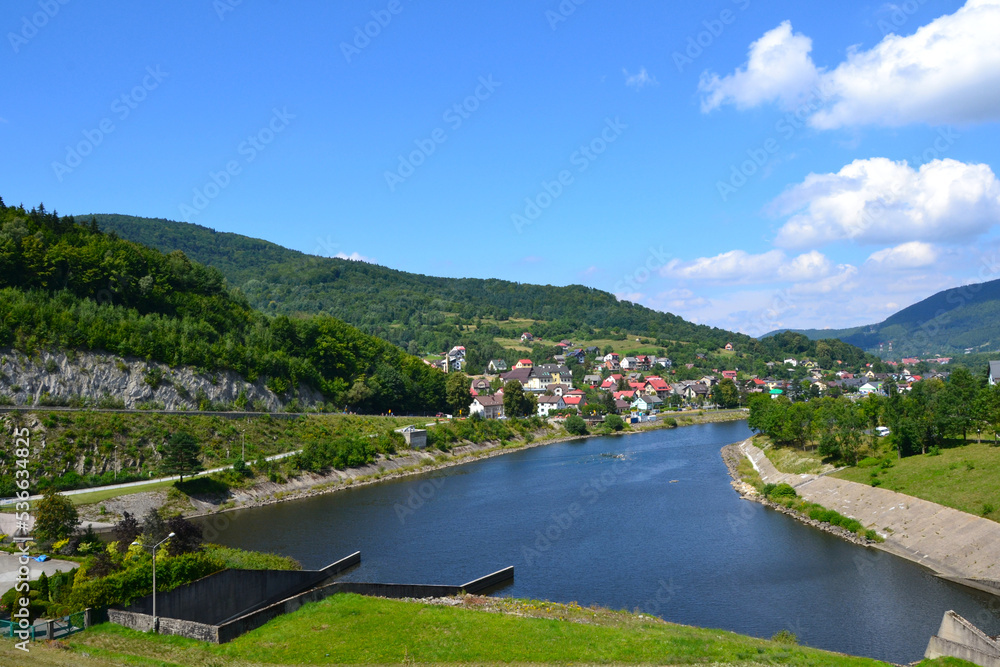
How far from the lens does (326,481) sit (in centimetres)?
5297

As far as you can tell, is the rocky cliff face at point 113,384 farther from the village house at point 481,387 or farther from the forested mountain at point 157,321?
the village house at point 481,387

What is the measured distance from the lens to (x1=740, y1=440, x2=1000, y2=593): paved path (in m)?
29.9

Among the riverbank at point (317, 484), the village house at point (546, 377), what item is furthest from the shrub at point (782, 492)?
the village house at point (546, 377)

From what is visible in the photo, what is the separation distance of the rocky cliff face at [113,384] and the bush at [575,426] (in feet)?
135

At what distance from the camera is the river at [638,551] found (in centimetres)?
2645

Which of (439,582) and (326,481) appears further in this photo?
(326,481)

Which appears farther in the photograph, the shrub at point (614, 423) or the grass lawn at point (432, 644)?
the shrub at point (614, 423)

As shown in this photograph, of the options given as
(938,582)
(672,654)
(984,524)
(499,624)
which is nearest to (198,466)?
(499,624)

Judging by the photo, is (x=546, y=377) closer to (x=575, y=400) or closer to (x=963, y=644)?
(x=575, y=400)

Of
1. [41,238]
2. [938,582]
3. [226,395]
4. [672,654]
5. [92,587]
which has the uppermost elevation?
[41,238]

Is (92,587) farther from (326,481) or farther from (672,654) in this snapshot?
(326,481)

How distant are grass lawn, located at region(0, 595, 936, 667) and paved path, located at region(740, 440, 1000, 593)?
1196cm

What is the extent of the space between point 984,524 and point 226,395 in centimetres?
5770

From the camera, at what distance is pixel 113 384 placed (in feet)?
177
